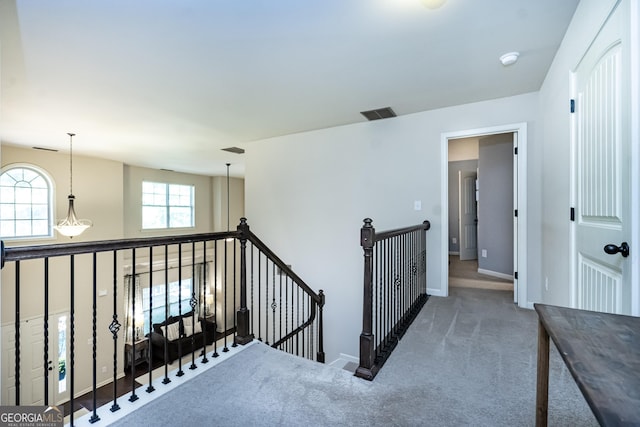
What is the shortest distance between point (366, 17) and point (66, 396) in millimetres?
8250

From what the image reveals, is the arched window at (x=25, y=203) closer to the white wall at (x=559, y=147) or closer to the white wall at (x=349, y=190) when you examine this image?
the white wall at (x=349, y=190)

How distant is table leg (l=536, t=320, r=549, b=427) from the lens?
1081 millimetres

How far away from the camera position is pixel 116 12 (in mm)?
1914

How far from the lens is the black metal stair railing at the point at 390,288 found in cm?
195

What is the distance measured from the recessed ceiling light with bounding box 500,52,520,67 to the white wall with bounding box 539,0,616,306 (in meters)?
0.30

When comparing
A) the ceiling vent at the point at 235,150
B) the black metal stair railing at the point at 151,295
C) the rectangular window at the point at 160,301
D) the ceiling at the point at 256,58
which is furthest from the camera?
the rectangular window at the point at 160,301

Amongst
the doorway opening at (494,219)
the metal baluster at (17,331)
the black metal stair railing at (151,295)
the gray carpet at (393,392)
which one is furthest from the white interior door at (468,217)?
the metal baluster at (17,331)

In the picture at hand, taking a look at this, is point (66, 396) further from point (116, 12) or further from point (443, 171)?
point (443, 171)

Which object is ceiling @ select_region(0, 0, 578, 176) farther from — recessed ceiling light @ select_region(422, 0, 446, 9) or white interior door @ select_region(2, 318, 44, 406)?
white interior door @ select_region(2, 318, 44, 406)

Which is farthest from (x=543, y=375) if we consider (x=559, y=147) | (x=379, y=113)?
(x=379, y=113)

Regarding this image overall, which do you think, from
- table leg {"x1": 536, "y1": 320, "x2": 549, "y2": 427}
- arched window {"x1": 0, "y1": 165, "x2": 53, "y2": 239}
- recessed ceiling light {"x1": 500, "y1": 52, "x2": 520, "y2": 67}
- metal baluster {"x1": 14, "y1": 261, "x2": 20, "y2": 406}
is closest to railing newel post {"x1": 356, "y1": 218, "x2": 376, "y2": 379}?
table leg {"x1": 536, "y1": 320, "x2": 549, "y2": 427}

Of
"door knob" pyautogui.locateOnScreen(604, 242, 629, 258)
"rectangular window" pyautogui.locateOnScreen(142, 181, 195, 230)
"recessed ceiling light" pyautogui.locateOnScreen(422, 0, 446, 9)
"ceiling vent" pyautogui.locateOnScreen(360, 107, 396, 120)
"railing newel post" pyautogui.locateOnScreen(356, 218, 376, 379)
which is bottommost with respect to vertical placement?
"railing newel post" pyautogui.locateOnScreen(356, 218, 376, 379)

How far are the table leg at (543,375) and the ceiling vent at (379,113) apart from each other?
3151 mm

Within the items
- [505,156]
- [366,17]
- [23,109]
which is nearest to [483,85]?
[366,17]
